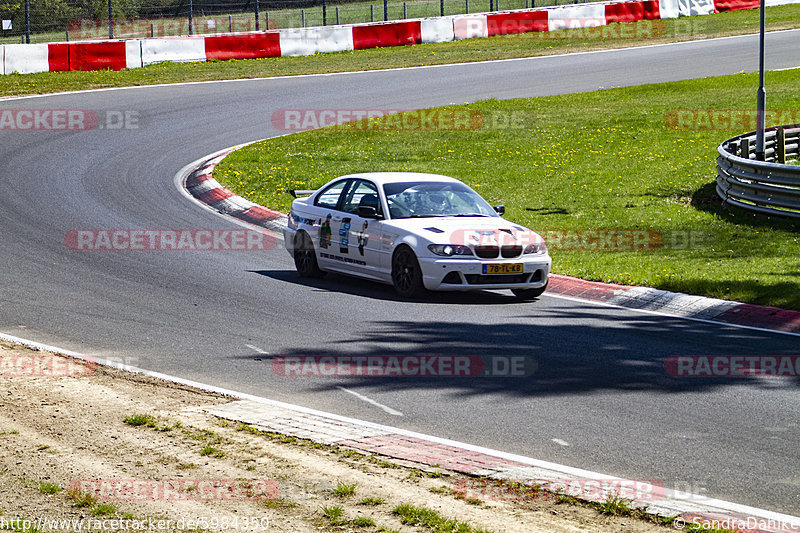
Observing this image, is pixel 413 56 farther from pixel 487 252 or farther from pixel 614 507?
pixel 614 507

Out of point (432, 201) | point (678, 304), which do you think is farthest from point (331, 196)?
point (678, 304)

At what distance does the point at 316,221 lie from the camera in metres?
14.3

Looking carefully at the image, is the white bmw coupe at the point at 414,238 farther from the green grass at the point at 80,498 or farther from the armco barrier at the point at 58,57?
the armco barrier at the point at 58,57

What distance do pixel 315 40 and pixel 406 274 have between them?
86.5ft

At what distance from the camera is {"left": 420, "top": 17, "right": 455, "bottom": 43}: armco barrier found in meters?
40.2

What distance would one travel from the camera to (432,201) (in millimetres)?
13648

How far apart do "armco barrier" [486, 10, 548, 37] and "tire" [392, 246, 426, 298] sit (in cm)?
3115

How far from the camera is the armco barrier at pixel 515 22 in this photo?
42.4 meters

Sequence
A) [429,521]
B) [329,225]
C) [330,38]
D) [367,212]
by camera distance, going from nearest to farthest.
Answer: [429,521] → [367,212] → [329,225] → [330,38]

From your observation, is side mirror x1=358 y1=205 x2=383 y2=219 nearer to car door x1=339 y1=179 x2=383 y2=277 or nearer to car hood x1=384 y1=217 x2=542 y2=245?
car door x1=339 y1=179 x2=383 y2=277

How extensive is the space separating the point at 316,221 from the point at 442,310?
9.75ft

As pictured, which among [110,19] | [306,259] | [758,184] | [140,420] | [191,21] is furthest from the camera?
[191,21]

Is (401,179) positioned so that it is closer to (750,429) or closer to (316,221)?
(316,221)

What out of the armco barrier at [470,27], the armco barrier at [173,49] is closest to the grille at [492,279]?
the armco barrier at [173,49]
